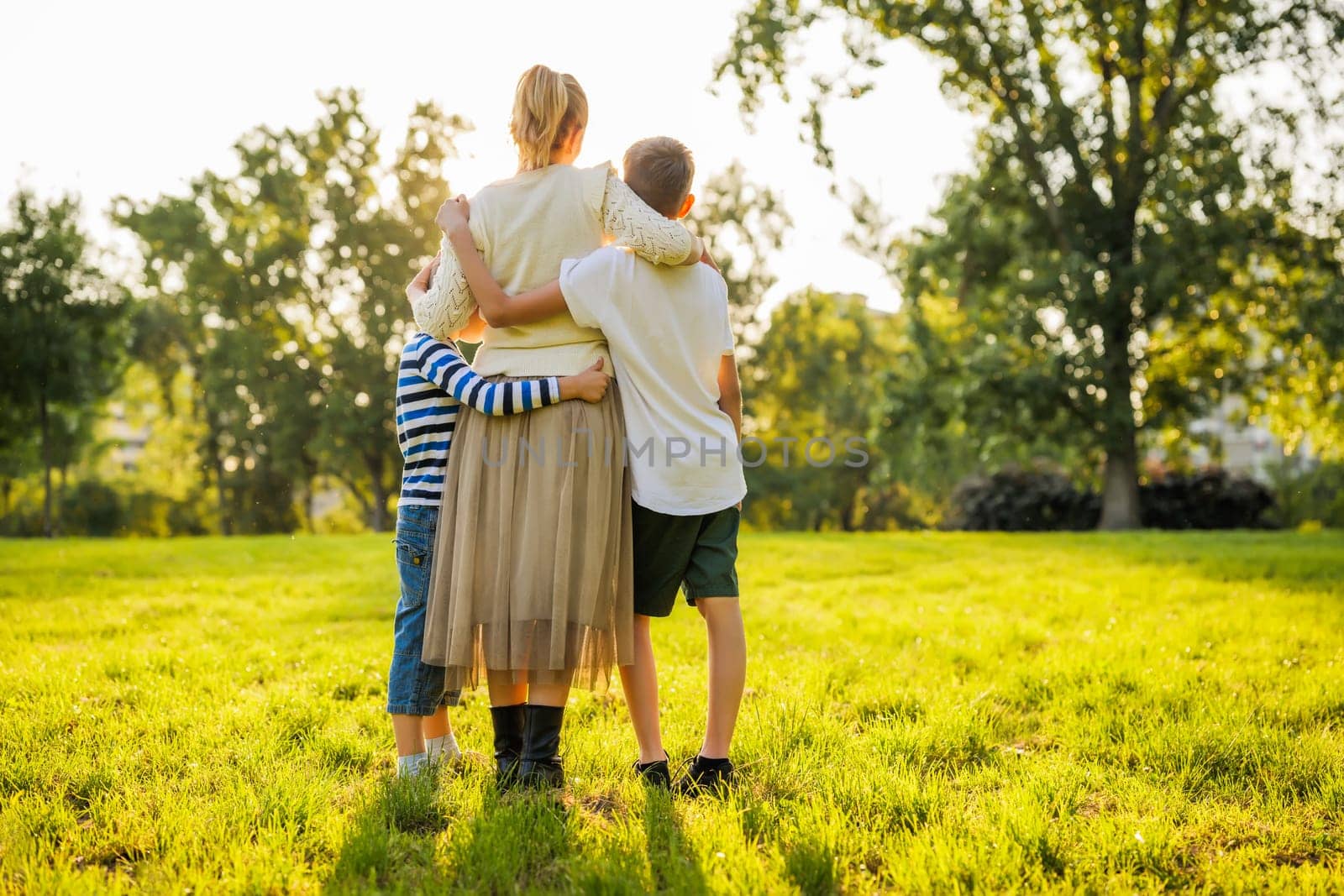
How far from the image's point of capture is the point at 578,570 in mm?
2674

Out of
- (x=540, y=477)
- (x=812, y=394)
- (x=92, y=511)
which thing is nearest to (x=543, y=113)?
(x=540, y=477)

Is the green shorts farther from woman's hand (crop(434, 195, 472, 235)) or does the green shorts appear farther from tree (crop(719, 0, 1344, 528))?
tree (crop(719, 0, 1344, 528))

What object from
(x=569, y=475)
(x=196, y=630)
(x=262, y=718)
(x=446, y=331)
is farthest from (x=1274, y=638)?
(x=196, y=630)

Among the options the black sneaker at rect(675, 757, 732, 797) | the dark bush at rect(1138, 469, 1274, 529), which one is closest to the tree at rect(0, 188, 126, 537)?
the black sneaker at rect(675, 757, 732, 797)

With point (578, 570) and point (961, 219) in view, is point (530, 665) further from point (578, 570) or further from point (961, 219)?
point (961, 219)

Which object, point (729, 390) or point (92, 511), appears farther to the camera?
point (92, 511)

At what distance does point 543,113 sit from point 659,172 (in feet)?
1.21

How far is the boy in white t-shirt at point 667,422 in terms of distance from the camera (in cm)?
271

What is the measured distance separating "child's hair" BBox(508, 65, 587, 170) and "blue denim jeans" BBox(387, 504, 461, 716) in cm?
109

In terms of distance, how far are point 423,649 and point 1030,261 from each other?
55.5 ft

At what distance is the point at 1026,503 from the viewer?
2105cm

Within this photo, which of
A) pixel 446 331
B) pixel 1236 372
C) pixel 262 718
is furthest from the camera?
pixel 1236 372

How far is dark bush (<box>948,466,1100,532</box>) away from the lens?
67.8ft

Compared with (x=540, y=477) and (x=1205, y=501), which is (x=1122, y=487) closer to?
(x=1205, y=501)
